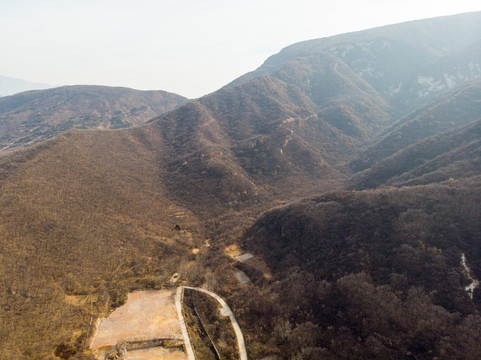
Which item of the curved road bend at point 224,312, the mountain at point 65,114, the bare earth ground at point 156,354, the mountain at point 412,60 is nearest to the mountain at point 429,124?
the mountain at point 412,60

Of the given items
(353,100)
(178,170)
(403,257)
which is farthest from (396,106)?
(403,257)

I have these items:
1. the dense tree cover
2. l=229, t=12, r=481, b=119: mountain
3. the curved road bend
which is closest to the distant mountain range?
the dense tree cover

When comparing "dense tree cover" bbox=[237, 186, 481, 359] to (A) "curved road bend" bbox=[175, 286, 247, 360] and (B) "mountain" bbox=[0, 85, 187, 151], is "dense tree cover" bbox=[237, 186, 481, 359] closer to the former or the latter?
(A) "curved road bend" bbox=[175, 286, 247, 360]

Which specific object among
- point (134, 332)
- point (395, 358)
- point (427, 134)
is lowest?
point (395, 358)

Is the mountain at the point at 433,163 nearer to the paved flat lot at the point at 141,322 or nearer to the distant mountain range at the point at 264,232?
the distant mountain range at the point at 264,232

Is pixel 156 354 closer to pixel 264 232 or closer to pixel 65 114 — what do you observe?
pixel 264 232

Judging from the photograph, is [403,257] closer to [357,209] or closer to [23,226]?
[357,209]
